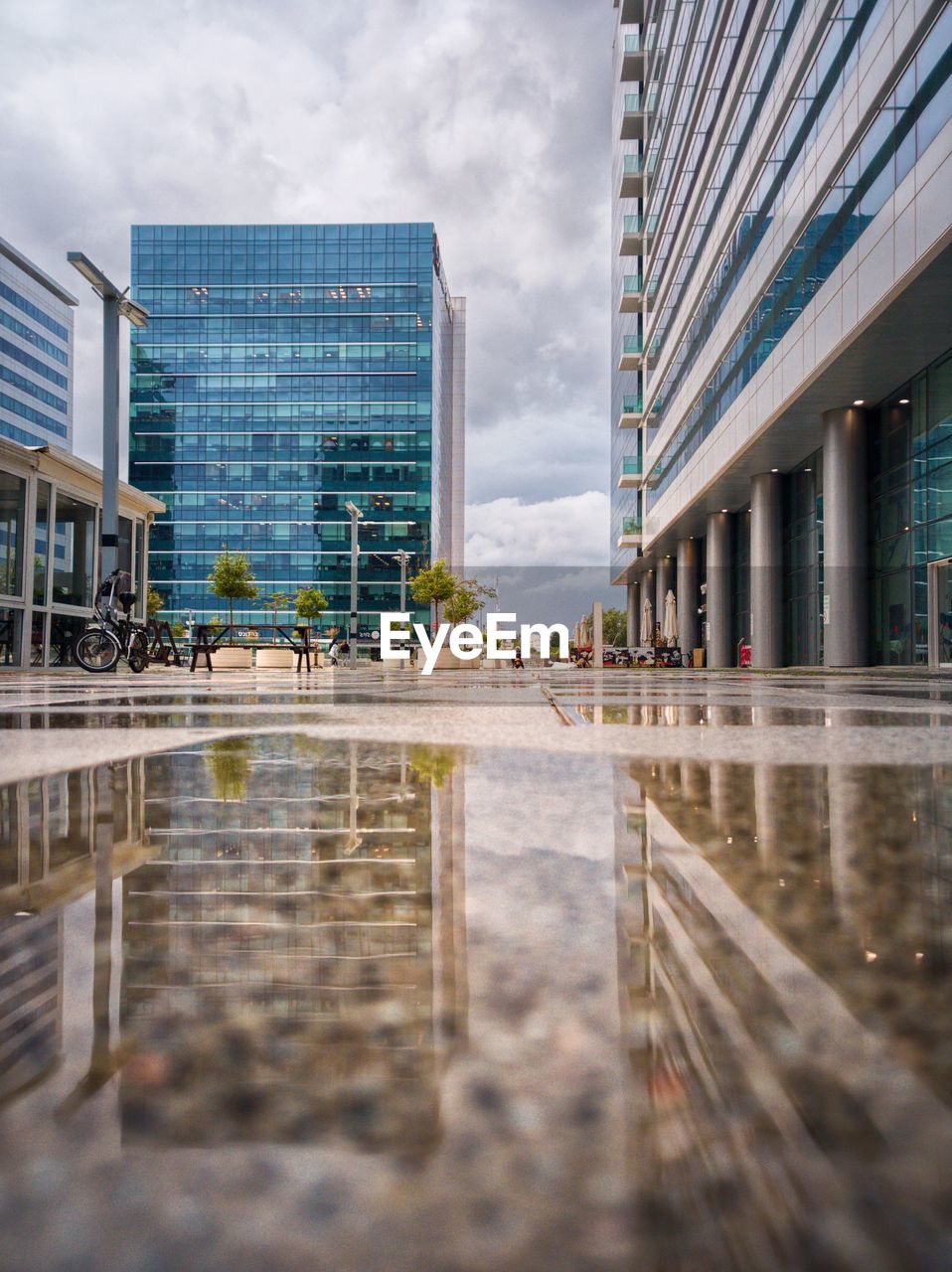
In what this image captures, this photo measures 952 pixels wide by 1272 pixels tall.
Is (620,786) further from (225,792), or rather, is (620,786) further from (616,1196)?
(616,1196)

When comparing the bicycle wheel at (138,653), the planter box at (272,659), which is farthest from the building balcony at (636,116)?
the bicycle wheel at (138,653)

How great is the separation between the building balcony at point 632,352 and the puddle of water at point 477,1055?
51932 millimetres

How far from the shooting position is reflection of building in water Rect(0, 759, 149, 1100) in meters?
0.63

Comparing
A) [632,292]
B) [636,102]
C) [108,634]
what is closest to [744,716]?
[108,634]

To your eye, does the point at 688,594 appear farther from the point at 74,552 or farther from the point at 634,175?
the point at 74,552

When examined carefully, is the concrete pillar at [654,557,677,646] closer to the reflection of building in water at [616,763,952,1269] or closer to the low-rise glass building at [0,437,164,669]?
the low-rise glass building at [0,437,164,669]

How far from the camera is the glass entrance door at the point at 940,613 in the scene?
18.8 m

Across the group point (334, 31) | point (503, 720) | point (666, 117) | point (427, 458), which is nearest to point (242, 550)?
point (427, 458)

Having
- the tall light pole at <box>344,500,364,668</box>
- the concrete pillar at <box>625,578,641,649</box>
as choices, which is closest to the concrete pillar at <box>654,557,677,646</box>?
the concrete pillar at <box>625,578,641,649</box>

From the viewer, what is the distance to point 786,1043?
625 millimetres

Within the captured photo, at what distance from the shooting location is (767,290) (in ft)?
80.1

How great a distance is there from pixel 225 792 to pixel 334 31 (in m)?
86.0

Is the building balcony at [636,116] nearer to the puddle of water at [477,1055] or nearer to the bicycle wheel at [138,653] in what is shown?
the bicycle wheel at [138,653]

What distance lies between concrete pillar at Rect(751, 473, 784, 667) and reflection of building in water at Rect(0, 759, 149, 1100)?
29306mm
